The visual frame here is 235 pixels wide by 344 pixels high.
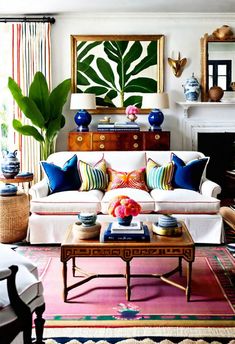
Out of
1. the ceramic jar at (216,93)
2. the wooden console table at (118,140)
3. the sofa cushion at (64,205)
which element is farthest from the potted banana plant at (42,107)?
the ceramic jar at (216,93)

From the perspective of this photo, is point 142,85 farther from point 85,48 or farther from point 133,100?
point 85,48

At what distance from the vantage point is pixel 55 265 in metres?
3.95

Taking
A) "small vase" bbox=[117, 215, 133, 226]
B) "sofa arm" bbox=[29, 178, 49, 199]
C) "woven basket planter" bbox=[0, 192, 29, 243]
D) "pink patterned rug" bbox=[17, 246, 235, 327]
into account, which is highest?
"sofa arm" bbox=[29, 178, 49, 199]

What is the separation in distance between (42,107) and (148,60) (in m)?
1.58

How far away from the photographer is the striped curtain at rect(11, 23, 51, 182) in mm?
6031

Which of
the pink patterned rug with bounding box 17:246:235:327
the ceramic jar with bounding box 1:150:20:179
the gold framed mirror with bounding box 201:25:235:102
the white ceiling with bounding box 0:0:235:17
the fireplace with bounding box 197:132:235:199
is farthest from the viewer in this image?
the fireplace with bounding box 197:132:235:199

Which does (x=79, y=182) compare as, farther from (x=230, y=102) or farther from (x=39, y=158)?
(x=230, y=102)

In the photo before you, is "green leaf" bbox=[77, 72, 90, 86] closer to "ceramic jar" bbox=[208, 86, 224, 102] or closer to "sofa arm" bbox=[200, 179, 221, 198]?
"ceramic jar" bbox=[208, 86, 224, 102]

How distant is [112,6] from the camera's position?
5645 millimetres

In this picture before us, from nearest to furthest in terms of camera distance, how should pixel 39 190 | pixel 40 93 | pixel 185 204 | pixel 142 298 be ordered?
1. pixel 142 298
2. pixel 185 204
3. pixel 39 190
4. pixel 40 93

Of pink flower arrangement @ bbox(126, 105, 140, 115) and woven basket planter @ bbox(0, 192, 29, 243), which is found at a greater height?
pink flower arrangement @ bbox(126, 105, 140, 115)

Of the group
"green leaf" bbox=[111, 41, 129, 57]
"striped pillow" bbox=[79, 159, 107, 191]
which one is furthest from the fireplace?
"striped pillow" bbox=[79, 159, 107, 191]

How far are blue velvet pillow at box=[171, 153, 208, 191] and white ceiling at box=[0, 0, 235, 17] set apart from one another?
6.51 ft

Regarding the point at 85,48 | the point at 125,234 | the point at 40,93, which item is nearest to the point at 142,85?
the point at 85,48
